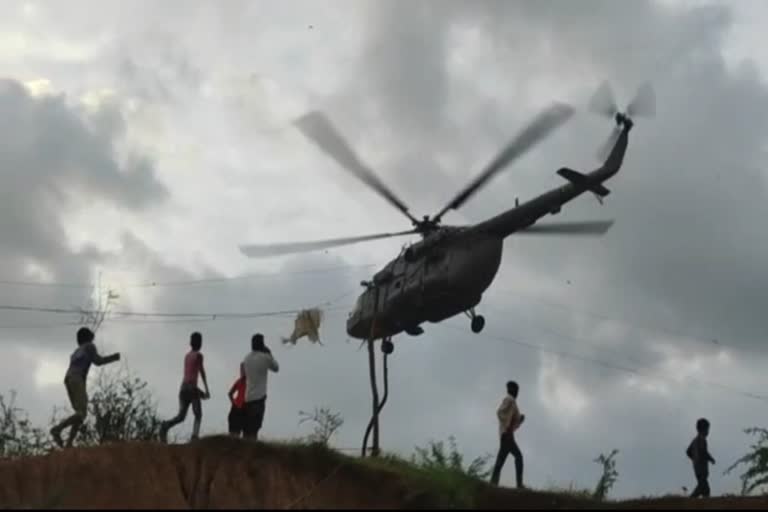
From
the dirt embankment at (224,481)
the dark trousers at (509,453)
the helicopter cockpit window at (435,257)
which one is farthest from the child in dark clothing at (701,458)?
the helicopter cockpit window at (435,257)

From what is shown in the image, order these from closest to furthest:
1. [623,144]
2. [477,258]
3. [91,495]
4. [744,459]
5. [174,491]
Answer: [91,495] → [174,491] → [744,459] → [477,258] → [623,144]

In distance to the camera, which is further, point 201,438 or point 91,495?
point 201,438

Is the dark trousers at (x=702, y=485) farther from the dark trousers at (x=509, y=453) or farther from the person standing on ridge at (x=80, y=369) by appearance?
the person standing on ridge at (x=80, y=369)

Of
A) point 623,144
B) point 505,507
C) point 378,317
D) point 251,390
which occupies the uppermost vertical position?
point 623,144

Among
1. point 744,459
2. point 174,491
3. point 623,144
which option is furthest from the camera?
point 623,144

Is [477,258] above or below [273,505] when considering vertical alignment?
above

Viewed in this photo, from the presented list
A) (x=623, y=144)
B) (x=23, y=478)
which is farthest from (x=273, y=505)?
(x=623, y=144)

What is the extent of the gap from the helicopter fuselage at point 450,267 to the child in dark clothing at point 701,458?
348 inches

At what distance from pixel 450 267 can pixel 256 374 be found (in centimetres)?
1079

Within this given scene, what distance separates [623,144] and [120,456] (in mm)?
17194

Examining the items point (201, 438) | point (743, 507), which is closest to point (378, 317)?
point (201, 438)

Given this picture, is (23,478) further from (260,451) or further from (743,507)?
(743,507)

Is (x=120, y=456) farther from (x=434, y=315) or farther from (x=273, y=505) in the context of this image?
(x=434, y=315)

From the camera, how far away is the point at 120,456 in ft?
74.8
